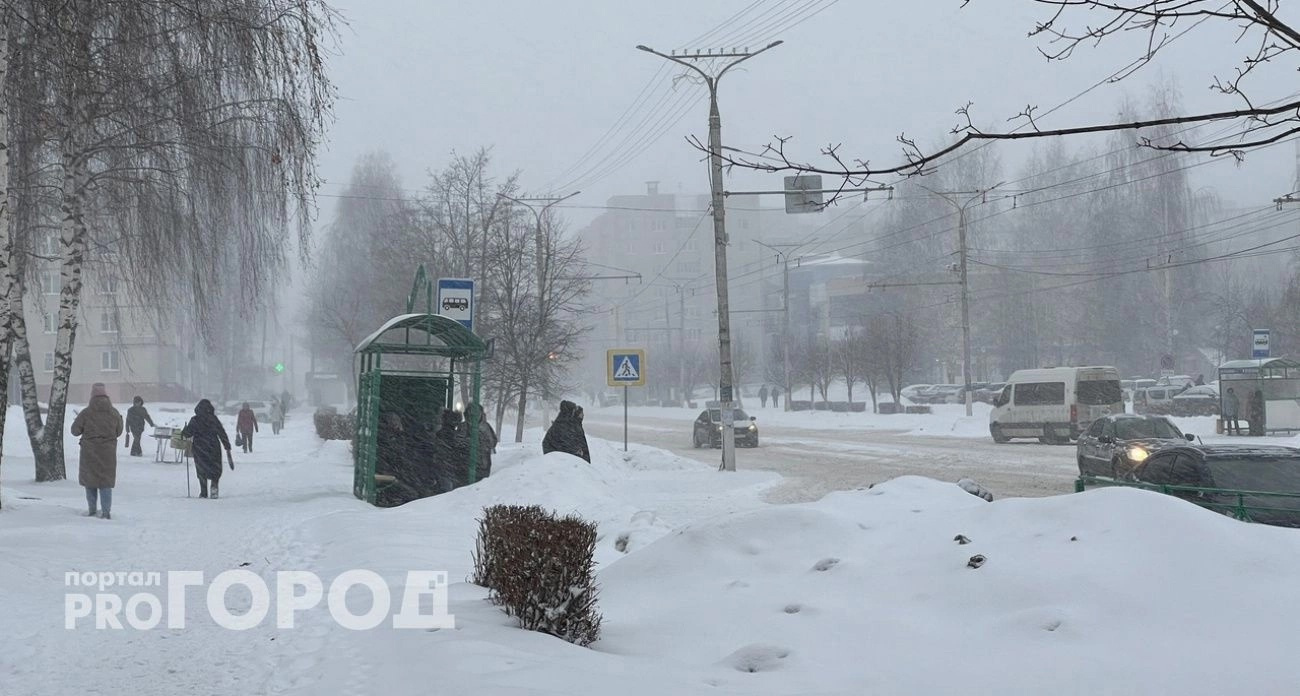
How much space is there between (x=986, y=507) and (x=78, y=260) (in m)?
15.2

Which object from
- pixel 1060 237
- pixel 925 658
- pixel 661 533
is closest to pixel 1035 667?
pixel 925 658

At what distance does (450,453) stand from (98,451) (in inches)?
189

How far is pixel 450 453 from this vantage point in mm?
17594

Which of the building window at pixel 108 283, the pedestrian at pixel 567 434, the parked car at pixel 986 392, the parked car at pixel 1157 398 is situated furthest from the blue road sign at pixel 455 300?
the parked car at pixel 986 392

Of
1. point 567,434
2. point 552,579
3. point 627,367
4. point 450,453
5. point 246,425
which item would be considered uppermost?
point 627,367

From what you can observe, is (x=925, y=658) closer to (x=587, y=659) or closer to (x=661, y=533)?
(x=587, y=659)

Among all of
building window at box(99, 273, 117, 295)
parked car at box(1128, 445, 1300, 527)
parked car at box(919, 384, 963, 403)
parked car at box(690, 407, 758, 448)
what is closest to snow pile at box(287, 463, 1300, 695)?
parked car at box(1128, 445, 1300, 527)

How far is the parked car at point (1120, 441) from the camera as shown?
59.2 ft

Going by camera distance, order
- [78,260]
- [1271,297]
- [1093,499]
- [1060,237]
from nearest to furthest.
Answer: [1093,499]
[78,260]
[1271,297]
[1060,237]

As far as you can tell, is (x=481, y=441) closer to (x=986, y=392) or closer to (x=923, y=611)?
(x=923, y=611)

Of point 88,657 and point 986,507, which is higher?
point 986,507

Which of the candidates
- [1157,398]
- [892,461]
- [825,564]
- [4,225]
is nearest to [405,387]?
[4,225]

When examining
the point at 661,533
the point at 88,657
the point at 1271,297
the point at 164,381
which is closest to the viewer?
the point at 88,657

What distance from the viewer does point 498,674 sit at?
19.2ft
